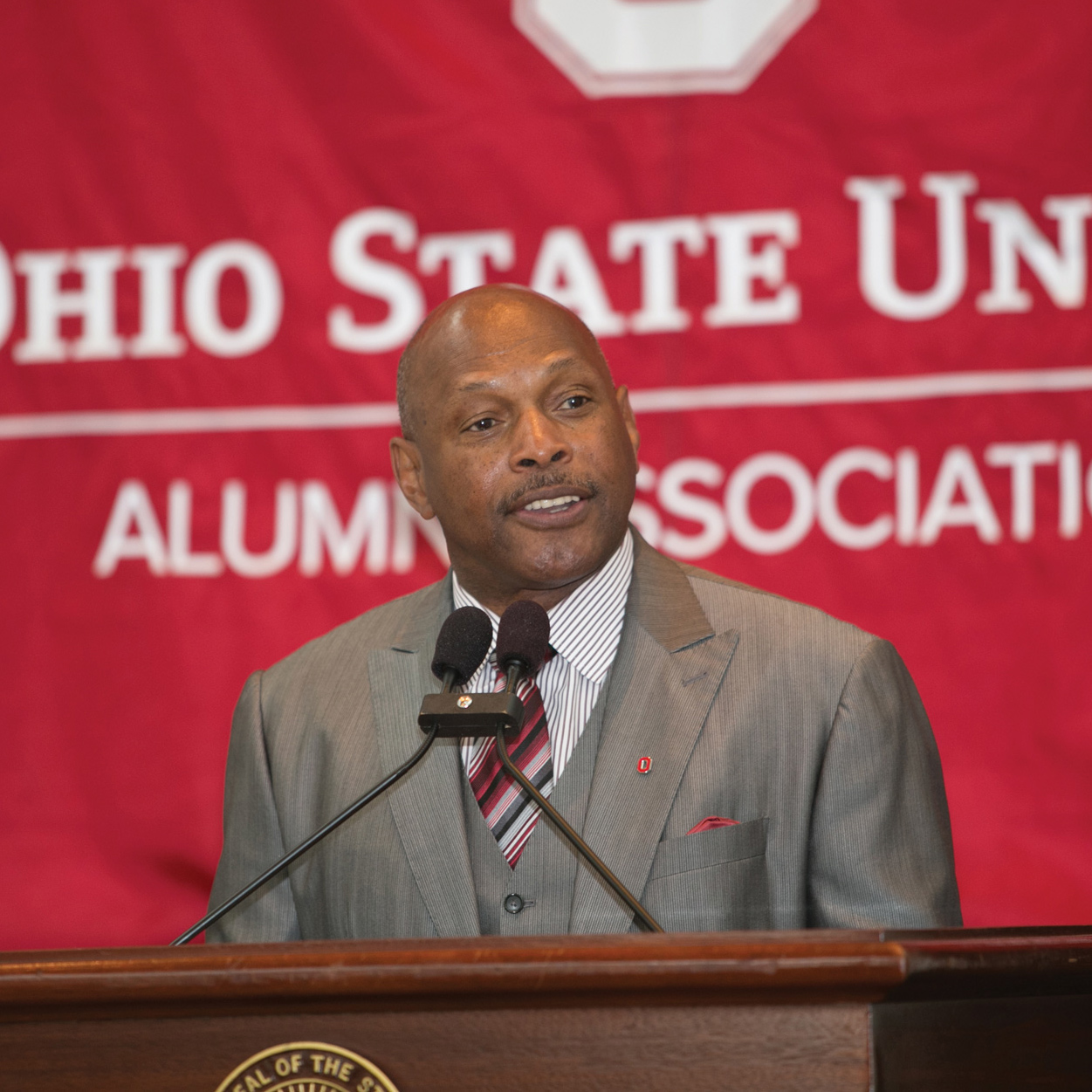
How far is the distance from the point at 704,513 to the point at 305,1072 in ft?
6.07

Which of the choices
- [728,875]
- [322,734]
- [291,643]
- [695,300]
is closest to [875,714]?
[728,875]

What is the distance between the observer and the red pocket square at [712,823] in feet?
5.68

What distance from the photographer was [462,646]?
1.60 metres

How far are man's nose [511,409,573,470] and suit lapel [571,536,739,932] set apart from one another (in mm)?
224

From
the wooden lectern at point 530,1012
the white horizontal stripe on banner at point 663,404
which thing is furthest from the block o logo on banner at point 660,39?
the wooden lectern at point 530,1012

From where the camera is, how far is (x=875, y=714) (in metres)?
1.79

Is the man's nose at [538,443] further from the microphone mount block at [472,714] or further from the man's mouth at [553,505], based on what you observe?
the microphone mount block at [472,714]

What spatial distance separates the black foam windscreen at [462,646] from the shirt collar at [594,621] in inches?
10.8

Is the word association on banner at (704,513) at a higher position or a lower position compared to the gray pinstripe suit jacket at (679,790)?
higher

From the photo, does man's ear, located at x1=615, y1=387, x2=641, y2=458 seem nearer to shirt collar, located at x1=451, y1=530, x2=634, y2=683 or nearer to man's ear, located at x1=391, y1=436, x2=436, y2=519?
shirt collar, located at x1=451, y1=530, x2=634, y2=683

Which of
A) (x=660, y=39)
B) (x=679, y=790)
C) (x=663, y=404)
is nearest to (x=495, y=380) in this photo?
(x=679, y=790)

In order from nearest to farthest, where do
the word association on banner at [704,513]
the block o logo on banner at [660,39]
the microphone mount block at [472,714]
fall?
the microphone mount block at [472,714] → the word association on banner at [704,513] → the block o logo on banner at [660,39]

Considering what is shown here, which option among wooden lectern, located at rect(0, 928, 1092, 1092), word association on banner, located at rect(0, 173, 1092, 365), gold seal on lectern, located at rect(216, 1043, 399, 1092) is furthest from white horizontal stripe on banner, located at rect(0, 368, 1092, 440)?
gold seal on lectern, located at rect(216, 1043, 399, 1092)

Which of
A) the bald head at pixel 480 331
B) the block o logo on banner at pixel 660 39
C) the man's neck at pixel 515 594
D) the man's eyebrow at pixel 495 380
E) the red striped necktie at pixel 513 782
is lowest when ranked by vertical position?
the red striped necktie at pixel 513 782
